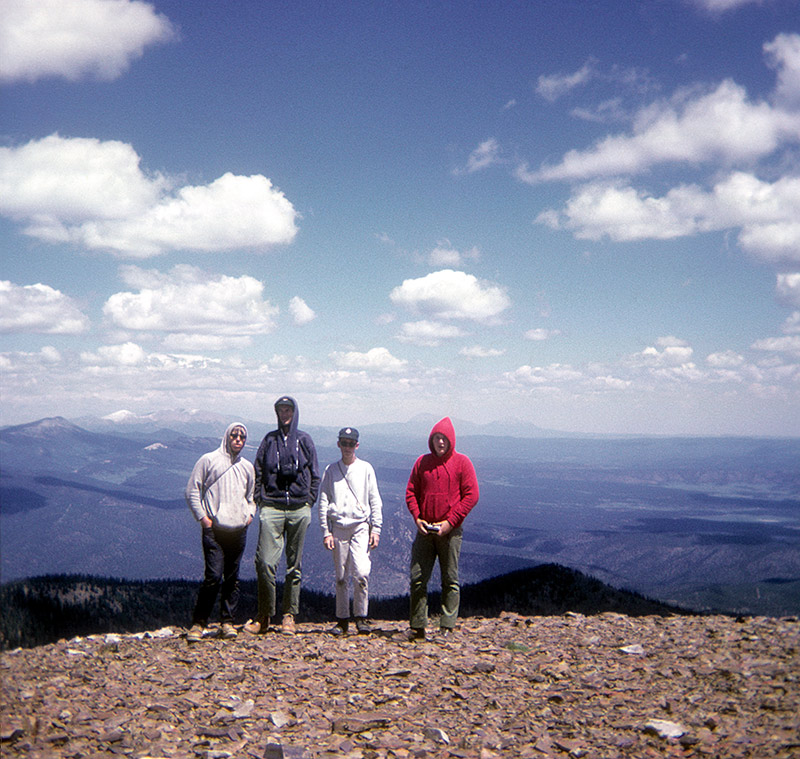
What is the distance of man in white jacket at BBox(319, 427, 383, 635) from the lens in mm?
8812

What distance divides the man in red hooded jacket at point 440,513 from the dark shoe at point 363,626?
2.65 feet

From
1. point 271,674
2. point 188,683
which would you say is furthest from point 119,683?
point 271,674

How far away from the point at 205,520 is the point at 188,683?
8.22 ft

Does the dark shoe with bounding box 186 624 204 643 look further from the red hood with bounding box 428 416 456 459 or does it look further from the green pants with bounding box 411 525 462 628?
the red hood with bounding box 428 416 456 459

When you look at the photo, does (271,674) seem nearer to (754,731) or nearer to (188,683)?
(188,683)

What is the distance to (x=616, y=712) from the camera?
5.68 m

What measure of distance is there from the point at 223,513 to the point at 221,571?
88 cm

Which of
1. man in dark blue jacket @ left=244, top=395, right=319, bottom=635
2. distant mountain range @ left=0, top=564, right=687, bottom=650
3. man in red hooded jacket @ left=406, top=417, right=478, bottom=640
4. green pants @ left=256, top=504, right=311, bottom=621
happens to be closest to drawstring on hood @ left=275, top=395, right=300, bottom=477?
man in dark blue jacket @ left=244, top=395, right=319, bottom=635

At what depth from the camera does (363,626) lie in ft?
30.9

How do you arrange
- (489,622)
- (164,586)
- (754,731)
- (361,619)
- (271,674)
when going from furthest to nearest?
(164,586)
(489,622)
(361,619)
(271,674)
(754,731)

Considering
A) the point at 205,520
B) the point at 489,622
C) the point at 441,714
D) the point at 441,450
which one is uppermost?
the point at 441,450

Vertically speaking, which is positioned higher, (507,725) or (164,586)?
(507,725)

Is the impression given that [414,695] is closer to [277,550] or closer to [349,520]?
[349,520]

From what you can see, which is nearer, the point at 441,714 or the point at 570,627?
the point at 441,714
